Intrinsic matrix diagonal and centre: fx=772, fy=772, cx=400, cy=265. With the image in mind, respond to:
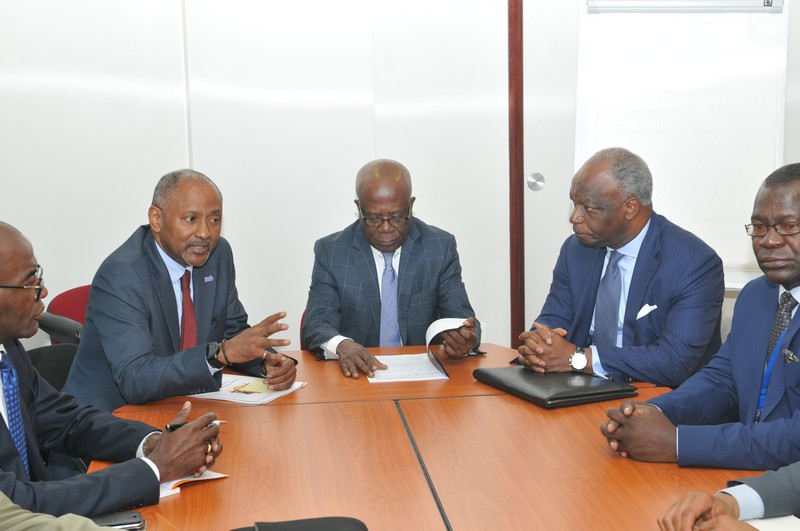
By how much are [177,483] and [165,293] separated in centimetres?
122

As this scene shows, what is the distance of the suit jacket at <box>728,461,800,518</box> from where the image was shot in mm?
1642

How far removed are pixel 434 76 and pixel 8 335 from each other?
3583 millimetres

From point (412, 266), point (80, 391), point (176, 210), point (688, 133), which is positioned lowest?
point (80, 391)

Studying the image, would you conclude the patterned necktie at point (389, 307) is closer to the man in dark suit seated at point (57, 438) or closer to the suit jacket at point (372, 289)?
the suit jacket at point (372, 289)

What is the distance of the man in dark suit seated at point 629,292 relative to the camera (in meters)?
2.83

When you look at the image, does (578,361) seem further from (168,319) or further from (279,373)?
(168,319)

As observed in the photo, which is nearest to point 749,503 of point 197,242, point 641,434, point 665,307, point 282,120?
point 641,434

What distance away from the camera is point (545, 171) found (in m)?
5.16

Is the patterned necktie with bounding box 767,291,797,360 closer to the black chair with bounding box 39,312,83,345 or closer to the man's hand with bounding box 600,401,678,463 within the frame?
the man's hand with bounding box 600,401,678,463

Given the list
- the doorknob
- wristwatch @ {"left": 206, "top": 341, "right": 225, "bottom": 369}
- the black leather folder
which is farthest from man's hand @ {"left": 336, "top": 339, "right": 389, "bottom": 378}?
the doorknob

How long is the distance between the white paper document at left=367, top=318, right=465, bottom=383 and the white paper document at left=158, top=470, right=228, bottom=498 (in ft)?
3.26

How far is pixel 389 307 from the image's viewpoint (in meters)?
3.82

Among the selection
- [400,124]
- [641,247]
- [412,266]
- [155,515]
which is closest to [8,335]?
[155,515]

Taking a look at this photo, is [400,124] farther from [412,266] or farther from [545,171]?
[412,266]
